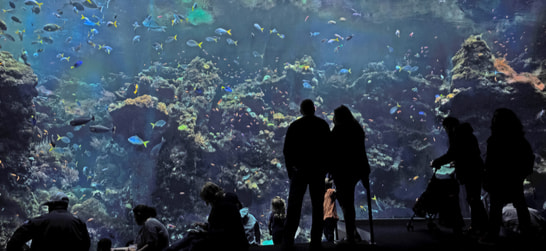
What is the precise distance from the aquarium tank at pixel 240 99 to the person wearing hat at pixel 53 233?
8.01 m

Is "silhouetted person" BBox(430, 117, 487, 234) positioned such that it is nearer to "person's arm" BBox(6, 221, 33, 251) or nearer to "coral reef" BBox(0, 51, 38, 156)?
"person's arm" BBox(6, 221, 33, 251)

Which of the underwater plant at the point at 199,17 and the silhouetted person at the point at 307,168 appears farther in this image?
the underwater plant at the point at 199,17

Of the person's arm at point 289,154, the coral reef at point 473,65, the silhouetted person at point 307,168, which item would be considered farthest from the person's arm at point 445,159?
the coral reef at point 473,65

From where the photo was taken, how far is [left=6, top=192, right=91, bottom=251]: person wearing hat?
318cm

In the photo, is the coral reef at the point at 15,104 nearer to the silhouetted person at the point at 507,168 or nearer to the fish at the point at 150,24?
the fish at the point at 150,24

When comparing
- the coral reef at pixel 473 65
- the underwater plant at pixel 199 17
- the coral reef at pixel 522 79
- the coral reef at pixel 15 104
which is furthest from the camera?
the underwater plant at pixel 199 17

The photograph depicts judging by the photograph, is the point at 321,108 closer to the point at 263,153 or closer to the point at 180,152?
the point at 263,153

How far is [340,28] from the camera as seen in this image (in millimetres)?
26047

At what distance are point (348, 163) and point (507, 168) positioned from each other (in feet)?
6.01

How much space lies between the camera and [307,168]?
311cm

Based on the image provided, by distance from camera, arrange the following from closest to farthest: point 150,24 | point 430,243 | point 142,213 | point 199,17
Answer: point 430,243, point 142,213, point 150,24, point 199,17

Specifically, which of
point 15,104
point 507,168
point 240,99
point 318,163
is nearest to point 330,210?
point 318,163

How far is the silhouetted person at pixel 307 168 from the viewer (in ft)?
10.2

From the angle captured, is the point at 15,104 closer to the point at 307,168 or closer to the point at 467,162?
the point at 307,168
